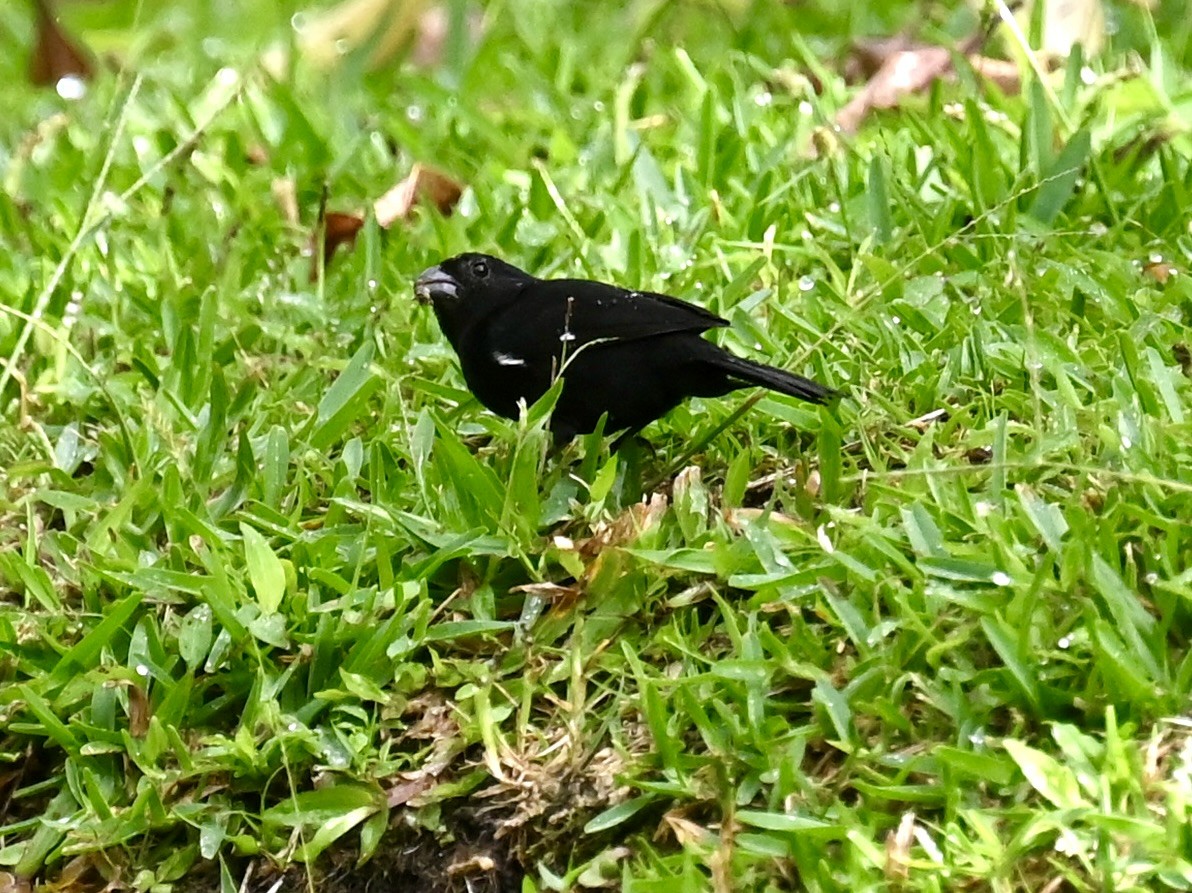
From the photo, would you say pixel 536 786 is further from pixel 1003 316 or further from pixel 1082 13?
pixel 1082 13

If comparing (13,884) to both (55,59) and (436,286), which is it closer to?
(436,286)

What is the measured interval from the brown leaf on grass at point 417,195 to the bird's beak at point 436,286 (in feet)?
3.22

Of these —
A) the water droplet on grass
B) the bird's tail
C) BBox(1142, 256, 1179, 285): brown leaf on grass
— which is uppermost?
the bird's tail

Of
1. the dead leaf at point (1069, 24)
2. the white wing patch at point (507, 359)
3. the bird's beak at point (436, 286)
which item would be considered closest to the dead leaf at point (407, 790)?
the white wing patch at point (507, 359)

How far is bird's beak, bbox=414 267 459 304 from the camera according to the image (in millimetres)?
3240

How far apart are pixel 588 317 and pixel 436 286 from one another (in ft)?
1.44

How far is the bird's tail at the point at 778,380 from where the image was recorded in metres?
2.79

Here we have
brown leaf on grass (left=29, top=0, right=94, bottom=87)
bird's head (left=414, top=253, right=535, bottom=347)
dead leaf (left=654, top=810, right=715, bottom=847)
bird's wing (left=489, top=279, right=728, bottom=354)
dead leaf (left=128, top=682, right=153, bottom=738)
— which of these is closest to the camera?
dead leaf (left=654, top=810, right=715, bottom=847)

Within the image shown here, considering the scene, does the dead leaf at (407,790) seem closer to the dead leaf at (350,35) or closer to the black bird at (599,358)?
the black bird at (599,358)

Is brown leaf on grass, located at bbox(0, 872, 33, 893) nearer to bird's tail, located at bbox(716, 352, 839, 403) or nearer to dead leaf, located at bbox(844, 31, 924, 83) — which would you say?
bird's tail, located at bbox(716, 352, 839, 403)

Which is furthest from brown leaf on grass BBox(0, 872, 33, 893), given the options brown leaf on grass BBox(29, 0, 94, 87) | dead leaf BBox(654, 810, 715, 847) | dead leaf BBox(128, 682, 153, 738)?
brown leaf on grass BBox(29, 0, 94, 87)

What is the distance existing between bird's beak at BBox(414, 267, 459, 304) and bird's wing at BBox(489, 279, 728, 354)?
19 cm

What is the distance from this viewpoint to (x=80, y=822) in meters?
2.45

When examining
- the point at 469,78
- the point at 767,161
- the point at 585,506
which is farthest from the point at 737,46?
the point at 585,506
